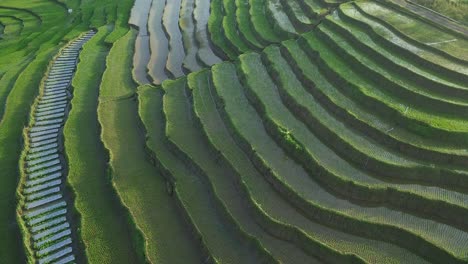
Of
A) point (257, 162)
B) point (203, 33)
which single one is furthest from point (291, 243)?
point (203, 33)

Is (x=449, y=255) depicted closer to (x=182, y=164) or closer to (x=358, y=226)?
(x=358, y=226)

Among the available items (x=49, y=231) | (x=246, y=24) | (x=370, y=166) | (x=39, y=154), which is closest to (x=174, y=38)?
(x=246, y=24)

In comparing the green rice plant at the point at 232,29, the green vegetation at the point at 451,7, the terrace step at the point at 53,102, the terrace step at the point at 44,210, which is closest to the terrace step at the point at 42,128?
the terrace step at the point at 53,102

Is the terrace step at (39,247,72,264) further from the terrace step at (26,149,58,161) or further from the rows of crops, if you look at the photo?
the terrace step at (26,149,58,161)

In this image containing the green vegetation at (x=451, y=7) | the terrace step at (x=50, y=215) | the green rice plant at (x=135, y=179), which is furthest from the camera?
the green vegetation at (x=451, y=7)

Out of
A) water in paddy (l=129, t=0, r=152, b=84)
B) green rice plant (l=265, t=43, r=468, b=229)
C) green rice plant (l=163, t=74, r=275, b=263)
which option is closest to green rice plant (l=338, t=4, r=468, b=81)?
green rice plant (l=265, t=43, r=468, b=229)

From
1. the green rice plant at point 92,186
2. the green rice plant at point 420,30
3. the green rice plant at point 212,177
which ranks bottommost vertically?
the green rice plant at point 92,186

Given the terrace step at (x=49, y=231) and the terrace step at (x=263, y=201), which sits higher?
the terrace step at (x=263, y=201)

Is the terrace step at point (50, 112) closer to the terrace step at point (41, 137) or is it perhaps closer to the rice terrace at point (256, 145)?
the rice terrace at point (256, 145)

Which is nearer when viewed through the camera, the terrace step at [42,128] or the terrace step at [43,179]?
the terrace step at [43,179]

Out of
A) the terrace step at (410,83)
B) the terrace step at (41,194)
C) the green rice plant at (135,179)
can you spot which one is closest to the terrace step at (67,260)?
the green rice plant at (135,179)

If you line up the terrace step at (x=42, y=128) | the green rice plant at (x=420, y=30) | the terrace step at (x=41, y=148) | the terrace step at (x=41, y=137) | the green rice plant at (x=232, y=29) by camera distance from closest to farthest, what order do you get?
the terrace step at (x=41, y=148) → the green rice plant at (x=420, y=30) → the terrace step at (x=41, y=137) → the terrace step at (x=42, y=128) → the green rice plant at (x=232, y=29)
